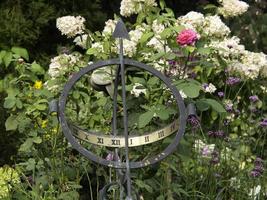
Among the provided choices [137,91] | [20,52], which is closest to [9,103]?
[137,91]

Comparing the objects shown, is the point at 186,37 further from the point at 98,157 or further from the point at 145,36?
the point at 98,157

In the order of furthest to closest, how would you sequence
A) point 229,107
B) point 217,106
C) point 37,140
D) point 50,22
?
1. point 50,22
2. point 229,107
3. point 37,140
4. point 217,106

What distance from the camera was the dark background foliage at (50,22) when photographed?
5.32m

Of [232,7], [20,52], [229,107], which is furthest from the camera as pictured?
[20,52]

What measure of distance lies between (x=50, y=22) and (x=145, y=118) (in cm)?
254

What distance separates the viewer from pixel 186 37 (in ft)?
11.4

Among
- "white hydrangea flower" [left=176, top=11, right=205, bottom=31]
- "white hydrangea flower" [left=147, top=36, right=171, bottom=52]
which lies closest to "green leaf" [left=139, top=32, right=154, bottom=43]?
"white hydrangea flower" [left=147, top=36, right=171, bottom=52]

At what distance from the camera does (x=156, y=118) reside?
3801 millimetres

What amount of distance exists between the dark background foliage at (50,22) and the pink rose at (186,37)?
1.55 metres

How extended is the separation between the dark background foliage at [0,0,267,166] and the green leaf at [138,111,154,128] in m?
1.36

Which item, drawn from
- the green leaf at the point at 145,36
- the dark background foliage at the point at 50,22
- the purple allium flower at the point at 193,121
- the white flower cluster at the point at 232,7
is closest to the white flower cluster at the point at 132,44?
the green leaf at the point at 145,36

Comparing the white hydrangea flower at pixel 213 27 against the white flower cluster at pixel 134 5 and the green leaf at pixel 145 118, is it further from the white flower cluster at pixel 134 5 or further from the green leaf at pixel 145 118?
the green leaf at pixel 145 118

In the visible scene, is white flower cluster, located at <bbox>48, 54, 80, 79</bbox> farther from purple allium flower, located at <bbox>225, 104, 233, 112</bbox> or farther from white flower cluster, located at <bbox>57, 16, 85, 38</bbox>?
purple allium flower, located at <bbox>225, 104, 233, 112</bbox>

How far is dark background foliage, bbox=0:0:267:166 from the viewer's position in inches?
210
